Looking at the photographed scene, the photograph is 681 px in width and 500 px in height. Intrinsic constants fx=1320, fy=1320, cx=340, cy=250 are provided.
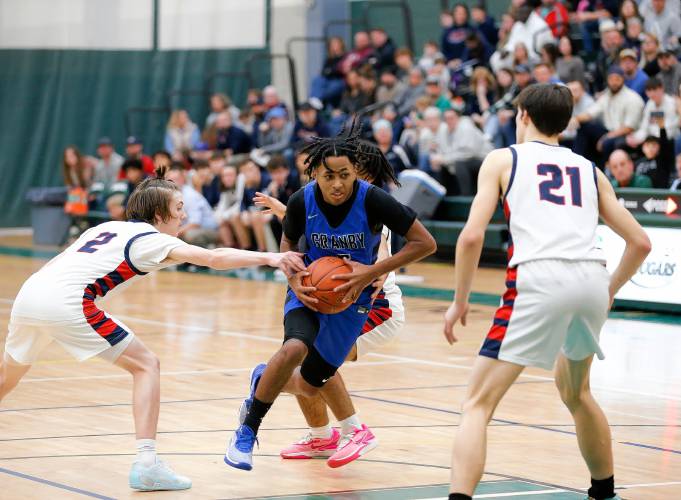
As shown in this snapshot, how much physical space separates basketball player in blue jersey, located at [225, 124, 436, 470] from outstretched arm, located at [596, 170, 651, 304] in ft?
3.84

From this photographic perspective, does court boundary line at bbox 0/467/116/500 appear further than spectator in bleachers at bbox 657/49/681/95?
No

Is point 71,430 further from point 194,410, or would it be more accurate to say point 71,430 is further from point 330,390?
point 330,390

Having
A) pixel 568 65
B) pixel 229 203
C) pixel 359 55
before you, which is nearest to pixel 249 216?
pixel 229 203

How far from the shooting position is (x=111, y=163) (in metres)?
23.2

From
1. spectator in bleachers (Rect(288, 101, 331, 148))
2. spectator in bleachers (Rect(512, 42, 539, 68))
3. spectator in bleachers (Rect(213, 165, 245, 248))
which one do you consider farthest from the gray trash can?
spectator in bleachers (Rect(512, 42, 539, 68))

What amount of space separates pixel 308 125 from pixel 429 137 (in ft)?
8.61

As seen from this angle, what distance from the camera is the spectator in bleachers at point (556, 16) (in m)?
19.4

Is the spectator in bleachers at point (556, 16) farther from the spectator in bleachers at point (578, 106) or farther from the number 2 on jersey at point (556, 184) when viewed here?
the number 2 on jersey at point (556, 184)

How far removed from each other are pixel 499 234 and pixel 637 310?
3.85m

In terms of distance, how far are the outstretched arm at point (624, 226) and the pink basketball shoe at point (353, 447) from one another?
1.70 metres

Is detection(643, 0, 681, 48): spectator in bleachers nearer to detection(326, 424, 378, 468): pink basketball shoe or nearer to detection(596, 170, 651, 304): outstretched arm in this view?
detection(326, 424, 378, 468): pink basketball shoe

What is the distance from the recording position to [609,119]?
17000 mm

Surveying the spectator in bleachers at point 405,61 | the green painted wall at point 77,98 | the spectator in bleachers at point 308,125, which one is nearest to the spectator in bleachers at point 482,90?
the spectator in bleachers at point 405,61

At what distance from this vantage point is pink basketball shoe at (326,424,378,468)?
21.6 ft
